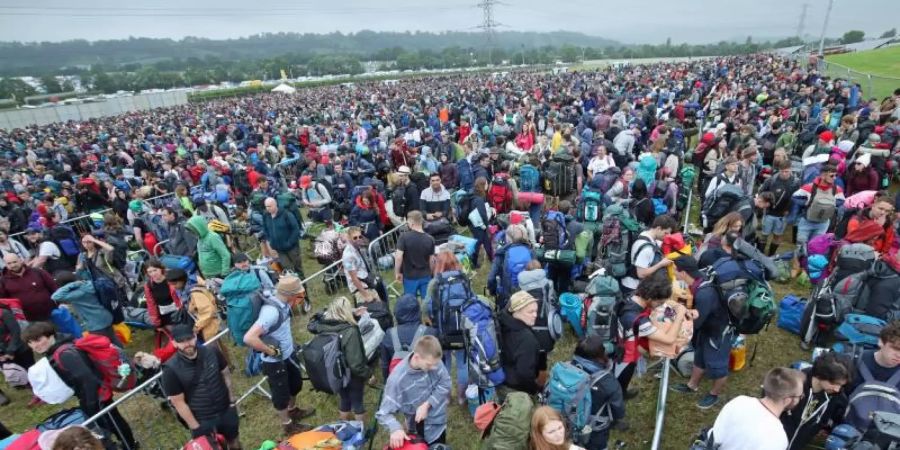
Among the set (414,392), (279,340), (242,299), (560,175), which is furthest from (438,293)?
(560,175)

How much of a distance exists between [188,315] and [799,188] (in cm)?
965

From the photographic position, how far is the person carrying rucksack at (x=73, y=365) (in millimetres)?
4062

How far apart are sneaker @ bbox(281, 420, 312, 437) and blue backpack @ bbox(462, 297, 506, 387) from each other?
240cm

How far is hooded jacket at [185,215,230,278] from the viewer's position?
21.9 ft

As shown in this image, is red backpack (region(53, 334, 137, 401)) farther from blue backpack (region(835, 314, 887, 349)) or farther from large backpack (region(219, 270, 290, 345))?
blue backpack (region(835, 314, 887, 349))

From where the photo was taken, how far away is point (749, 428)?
111 inches

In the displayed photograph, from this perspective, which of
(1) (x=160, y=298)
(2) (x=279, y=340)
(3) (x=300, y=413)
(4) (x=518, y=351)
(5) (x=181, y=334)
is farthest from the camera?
(1) (x=160, y=298)

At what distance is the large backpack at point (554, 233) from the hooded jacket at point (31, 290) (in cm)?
716

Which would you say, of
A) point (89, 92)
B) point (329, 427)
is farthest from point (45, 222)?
point (89, 92)

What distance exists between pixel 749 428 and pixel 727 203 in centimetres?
493

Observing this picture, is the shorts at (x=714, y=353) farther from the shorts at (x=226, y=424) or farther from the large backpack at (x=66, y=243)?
the large backpack at (x=66, y=243)

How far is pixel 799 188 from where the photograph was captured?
23.8 feet

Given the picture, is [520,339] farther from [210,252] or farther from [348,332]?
[210,252]

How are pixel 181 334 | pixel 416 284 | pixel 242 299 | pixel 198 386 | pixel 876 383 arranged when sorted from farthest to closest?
1. pixel 416 284
2. pixel 242 299
3. pixel 198 386
4. pixel 181 334
5. pixel 876 383
